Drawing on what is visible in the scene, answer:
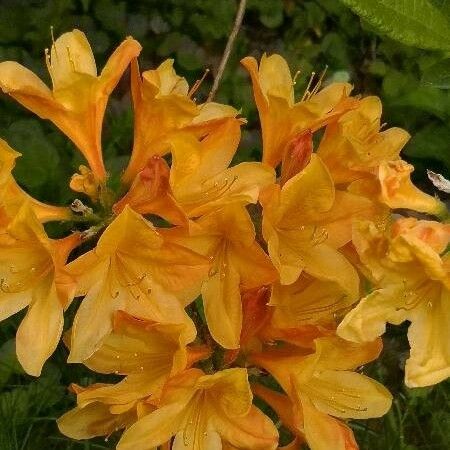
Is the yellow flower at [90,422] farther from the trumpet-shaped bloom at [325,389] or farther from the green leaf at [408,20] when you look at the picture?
the green leaf at [408,20]

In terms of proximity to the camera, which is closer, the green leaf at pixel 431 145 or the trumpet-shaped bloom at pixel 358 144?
the trumpet-shaped bloom at pixel 358 144

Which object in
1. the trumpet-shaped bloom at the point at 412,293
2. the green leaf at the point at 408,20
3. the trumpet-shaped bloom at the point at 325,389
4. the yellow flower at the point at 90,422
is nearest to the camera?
the green leaf at the point at 408,20

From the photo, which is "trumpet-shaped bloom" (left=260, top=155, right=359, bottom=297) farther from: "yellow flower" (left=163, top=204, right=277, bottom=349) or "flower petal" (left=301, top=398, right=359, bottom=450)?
"flower petal" (left=301, top=398, right=359, bottom=450)

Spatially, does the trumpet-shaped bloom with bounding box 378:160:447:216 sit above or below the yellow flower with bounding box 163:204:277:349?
above

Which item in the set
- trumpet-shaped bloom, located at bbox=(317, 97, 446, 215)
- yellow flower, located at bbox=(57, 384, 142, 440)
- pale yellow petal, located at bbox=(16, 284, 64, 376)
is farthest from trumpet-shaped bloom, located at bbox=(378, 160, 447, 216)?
yellow flower, located at bbox=(57, 384, 142, 440)

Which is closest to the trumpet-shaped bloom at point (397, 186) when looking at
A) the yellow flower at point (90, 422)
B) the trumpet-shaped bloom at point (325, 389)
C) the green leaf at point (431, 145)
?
the trumpet-shaped bloom at point (325, 389)
